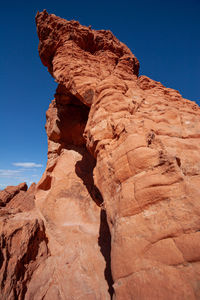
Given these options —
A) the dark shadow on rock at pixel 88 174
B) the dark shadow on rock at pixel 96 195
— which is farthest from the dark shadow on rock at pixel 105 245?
the dark shadow on rock at pixel 88 174

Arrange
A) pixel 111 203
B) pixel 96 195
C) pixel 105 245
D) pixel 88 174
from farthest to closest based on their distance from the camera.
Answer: pixel 88 174 < pixel 96 195 < pixel 105 245 < pixel 111 203

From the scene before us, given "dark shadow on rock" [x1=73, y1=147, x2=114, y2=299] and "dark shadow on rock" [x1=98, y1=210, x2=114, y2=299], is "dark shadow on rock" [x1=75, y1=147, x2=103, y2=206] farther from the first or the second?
"dark shadow on rock" [x1=98, y1=210, x2=114, y2=299]

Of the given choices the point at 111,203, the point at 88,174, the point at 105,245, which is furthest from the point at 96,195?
the point at 111,203

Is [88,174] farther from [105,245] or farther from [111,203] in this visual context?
[111,203]

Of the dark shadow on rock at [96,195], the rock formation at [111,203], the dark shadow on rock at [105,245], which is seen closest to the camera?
the rock formation at [111,203]

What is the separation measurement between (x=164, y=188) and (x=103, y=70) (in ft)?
24.6

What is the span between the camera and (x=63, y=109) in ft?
33.6

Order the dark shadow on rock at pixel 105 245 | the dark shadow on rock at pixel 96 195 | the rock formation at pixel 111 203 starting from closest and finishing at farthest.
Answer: the rock formation at pixel 111 203 → the dark shadow on rock at pixel 105 245 → the dark shadow on rock at pixel 96 195

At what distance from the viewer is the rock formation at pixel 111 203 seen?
9.14 ft

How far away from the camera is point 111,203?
4270 mm

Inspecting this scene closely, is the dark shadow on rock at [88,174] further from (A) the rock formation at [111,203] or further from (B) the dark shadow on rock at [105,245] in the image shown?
(B) the dark shadow on rock at [105,245]

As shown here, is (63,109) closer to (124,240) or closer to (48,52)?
(48,52)

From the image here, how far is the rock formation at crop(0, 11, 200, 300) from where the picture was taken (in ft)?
9.14

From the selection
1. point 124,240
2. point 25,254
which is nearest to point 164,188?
point 124,240
